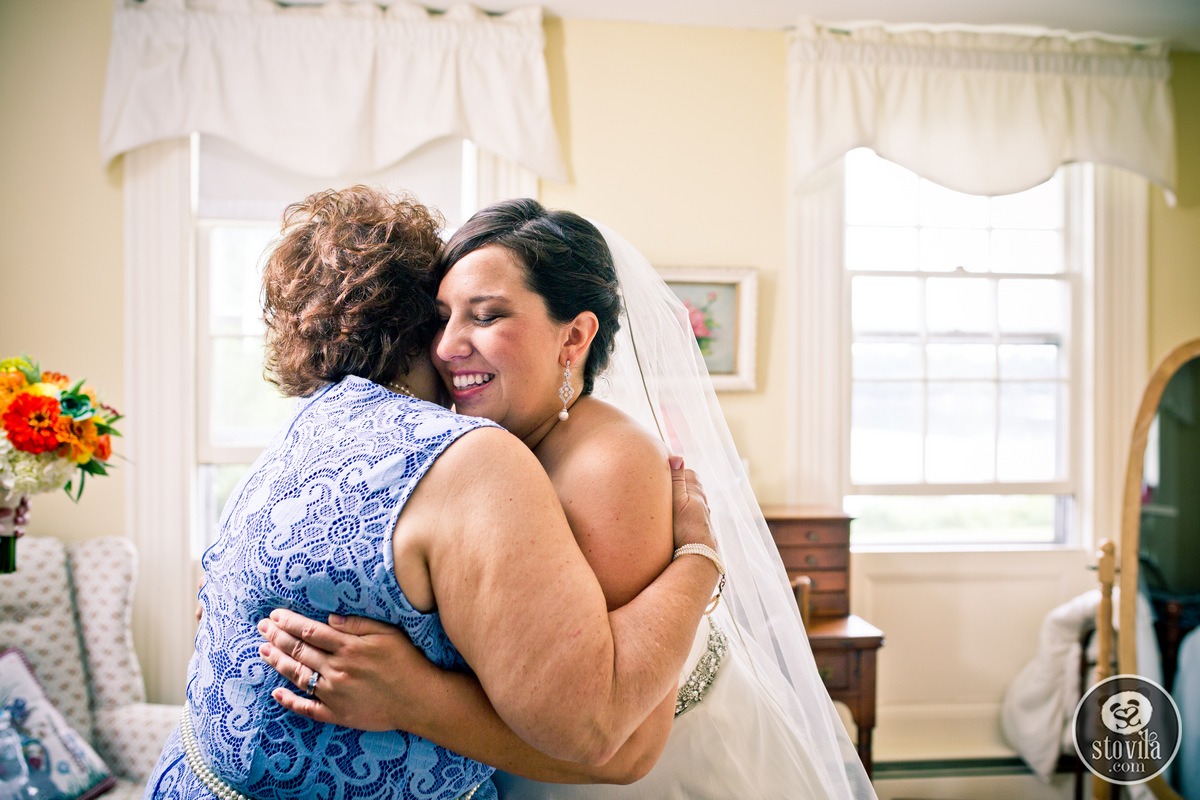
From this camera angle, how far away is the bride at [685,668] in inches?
38.7

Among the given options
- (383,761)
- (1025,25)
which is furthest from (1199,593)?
(383,761)

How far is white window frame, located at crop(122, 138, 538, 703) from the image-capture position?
3.36m

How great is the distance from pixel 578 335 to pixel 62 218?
294 cm

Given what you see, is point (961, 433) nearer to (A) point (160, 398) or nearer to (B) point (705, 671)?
(B) point (705, 671)

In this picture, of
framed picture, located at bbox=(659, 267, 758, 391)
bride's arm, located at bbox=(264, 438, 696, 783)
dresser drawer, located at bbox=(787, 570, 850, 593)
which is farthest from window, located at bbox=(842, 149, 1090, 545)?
bride's arm, located at bbox=(264, 438, 696, 783)

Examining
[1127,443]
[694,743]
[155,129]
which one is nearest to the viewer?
[694,743]

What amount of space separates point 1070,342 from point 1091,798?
1941 millimetres

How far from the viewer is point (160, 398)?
3.37 m

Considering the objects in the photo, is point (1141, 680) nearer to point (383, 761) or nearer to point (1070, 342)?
point (1070, 342)

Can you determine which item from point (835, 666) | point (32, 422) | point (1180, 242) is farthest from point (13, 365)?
point (1180, 242)

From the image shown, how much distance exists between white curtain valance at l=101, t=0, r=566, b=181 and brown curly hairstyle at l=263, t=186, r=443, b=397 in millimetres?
2261

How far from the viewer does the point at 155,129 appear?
129 inches

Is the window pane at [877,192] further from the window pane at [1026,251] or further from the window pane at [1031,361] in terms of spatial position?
the window pane at [1031,361]

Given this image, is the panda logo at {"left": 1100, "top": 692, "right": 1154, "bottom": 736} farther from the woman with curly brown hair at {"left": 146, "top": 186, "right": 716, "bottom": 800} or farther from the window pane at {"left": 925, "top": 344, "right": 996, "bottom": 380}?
the woman with curly brown hair at {"left": 146, "top": 186, "right": 716, "bottom": 800}
